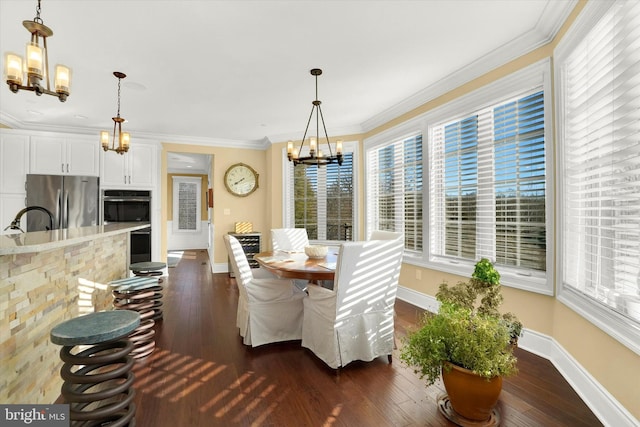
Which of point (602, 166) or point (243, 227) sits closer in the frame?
point (602, 166)

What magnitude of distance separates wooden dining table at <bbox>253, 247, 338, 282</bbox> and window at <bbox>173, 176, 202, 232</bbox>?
7.59 meters

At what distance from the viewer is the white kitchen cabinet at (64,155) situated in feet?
16.0

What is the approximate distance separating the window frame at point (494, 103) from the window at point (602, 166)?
0.14m

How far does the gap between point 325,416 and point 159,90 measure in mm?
3715

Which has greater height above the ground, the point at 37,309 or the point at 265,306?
the point at 37,309

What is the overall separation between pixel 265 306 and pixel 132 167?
4.08m

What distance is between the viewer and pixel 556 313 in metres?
2.44

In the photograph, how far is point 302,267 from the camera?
102 inches

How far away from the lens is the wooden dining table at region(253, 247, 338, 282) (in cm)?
243

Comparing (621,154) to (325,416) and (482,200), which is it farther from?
(325,416)

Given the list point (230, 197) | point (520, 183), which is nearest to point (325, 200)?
point (230, 197)

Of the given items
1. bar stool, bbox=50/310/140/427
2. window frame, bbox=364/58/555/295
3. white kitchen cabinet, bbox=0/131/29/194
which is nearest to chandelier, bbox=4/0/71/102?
bar stool, bbox=50/310/140/427

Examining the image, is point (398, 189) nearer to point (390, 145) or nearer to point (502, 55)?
point (390, 145)

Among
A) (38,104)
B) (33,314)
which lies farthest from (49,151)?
(33,314)
